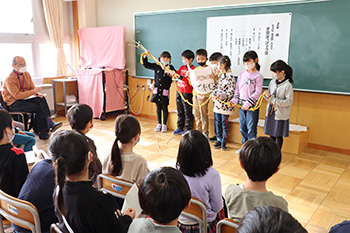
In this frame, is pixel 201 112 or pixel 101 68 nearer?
pixel 201 112

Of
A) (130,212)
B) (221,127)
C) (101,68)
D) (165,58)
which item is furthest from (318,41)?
(101,68)

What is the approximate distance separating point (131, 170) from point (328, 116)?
3.30 metres

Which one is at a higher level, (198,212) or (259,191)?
(259,191)

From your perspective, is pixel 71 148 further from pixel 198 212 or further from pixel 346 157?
pixel 346 157

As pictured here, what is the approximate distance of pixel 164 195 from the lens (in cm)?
112

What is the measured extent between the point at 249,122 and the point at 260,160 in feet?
8.63

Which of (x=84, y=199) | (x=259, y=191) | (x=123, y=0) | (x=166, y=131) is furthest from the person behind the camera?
(x=123, y=0)

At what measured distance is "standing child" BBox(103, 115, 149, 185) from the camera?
1.97 metres

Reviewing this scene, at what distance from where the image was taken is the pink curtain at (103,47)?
20.2 feet

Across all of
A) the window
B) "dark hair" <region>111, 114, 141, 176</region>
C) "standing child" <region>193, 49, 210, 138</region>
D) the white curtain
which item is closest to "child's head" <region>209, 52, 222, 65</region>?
"standing child" <region>193, 49, 210, 138</region>

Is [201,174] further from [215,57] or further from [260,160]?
[215,57]

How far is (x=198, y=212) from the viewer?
5.10 feet

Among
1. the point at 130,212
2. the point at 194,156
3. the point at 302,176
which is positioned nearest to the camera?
the point at 130,212

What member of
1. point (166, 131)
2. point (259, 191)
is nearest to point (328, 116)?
point (166, 131)
